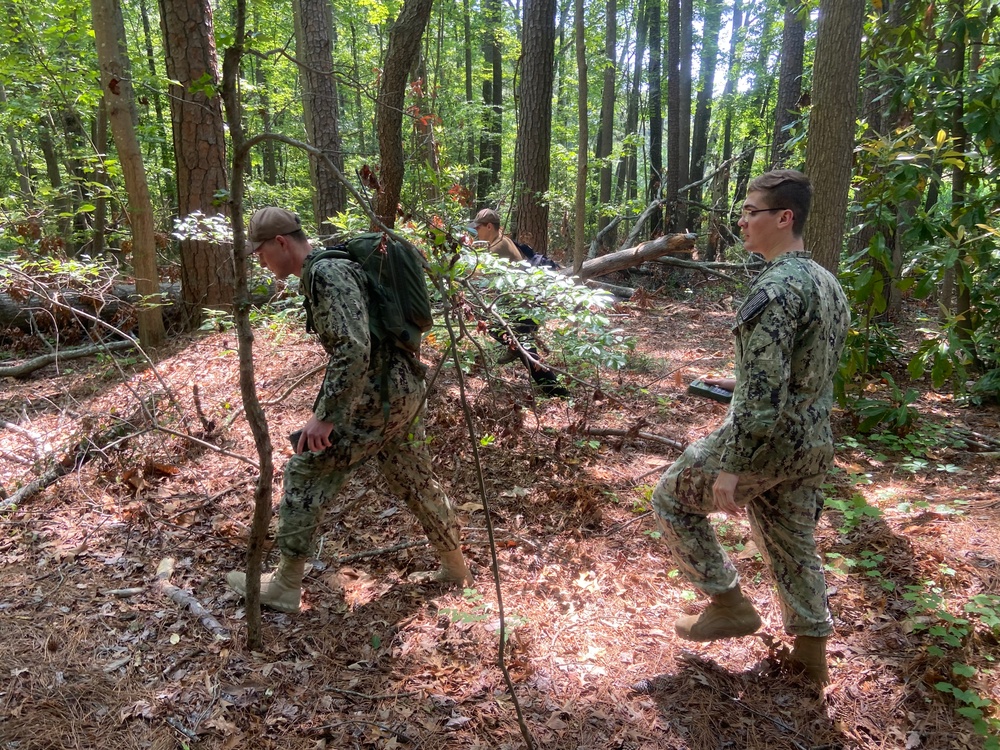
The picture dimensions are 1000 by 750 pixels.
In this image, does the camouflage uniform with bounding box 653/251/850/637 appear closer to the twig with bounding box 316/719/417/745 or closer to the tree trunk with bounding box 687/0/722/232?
the twig with bounding box 316/719/417/745

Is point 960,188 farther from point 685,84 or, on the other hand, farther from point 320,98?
point 685,84

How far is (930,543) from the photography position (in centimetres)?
347

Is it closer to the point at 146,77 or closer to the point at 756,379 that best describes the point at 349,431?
the point at 756,379

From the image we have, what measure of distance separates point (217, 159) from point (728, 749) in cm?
743

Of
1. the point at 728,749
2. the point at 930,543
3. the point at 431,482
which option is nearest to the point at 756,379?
the point at 728,749

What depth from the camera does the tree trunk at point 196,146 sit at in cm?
643

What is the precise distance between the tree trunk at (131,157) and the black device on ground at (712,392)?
5661 millimetres

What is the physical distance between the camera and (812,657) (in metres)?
2.55

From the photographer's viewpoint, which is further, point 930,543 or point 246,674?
point 930,543

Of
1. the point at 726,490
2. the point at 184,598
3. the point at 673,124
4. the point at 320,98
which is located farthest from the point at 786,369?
the point at 673,124

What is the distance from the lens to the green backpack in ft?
9.24

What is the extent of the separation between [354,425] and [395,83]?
4.29 metres

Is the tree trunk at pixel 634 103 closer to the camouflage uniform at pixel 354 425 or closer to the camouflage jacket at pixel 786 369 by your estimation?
the camouflage uniform at pixel 354 425

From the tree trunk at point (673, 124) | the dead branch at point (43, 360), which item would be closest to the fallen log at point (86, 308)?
the dead branch at point (43, 360)
